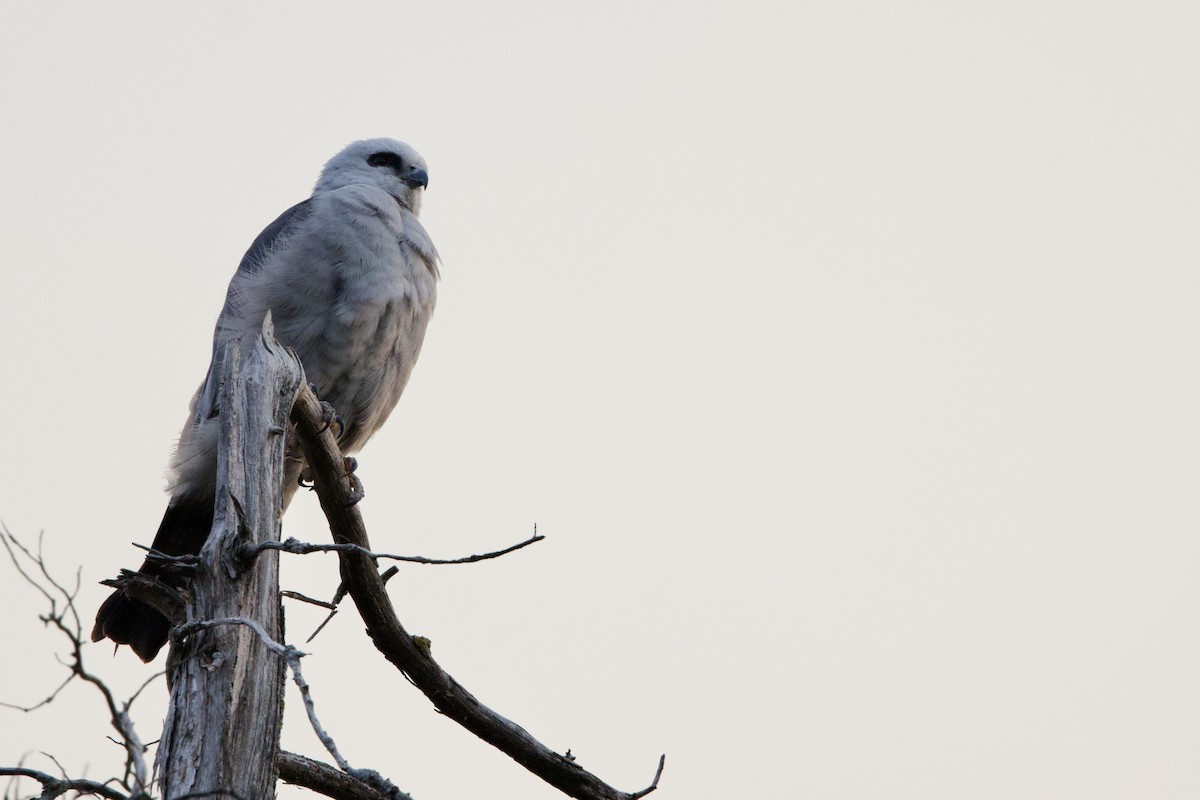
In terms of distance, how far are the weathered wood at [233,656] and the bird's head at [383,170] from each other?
3.16 metres

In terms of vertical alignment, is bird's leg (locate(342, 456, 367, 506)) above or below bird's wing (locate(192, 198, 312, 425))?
below

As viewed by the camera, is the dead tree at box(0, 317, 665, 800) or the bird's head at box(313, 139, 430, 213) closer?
the dead tree at box(0, 317, 665, 800)

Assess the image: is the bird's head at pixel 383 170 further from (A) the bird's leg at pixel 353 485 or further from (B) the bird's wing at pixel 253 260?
(A) the bird's leg at pixel 353 485

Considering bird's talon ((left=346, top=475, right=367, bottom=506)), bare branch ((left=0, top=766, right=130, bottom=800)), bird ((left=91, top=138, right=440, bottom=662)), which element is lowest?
bare branch ((left=0, top=766, right=130, bottom=800))

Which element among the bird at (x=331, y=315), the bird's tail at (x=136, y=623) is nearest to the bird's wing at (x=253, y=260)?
the bird at (x=331, y=315)

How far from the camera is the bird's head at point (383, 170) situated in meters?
A: 6.11

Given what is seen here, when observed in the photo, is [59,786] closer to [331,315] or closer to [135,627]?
[135,627]

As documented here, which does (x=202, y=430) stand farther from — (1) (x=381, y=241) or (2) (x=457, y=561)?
(2) (x=457, y=561)

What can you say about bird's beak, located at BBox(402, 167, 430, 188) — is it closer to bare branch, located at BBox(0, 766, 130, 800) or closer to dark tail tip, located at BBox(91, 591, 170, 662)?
dark tail tip, located at BBox(91, 591, 170, 662)

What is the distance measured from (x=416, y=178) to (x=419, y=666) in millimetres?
3298

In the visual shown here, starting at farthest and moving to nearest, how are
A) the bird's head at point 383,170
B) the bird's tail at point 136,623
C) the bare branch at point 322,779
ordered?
the bird's head at point 383,170 → the bird's tail at point 136,623 → the bare branch at point 322,779

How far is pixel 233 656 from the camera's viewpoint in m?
2.72

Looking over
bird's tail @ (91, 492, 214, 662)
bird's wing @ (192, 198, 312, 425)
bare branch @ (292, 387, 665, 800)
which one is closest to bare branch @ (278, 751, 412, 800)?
bare branch @ (292, 387, 665, 800)

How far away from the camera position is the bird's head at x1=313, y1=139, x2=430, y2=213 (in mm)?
6109
